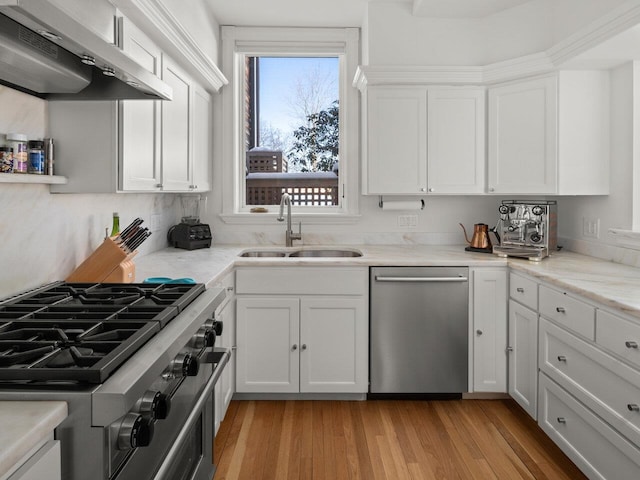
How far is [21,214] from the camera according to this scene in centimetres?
182

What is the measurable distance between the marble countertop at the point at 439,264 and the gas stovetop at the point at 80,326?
490 millimetres

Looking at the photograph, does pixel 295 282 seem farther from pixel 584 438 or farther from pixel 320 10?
pixel 320 10

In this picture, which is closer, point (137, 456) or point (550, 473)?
point (137, 456)

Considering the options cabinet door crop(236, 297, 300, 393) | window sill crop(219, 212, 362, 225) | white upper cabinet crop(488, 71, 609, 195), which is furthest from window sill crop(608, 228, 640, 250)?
cabinet door crop(236, 297, 300, 393)

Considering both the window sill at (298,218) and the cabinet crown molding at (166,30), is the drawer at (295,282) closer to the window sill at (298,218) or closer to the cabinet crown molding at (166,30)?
the window sill at (298,218)

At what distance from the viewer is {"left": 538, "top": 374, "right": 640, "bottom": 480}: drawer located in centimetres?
188

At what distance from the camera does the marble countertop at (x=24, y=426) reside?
74 centimetres

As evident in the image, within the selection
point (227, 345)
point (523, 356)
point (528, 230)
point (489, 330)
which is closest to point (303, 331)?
point (227, 345)

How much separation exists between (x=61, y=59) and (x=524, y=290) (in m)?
2.46

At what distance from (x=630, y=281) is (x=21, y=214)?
258 cm

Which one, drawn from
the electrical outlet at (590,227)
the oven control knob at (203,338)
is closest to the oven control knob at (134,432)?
the oven control knob at (203,338)

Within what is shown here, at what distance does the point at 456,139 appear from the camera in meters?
3.43

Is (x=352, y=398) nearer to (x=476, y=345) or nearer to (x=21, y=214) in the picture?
(x=476, y=345)

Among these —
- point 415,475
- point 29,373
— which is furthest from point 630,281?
point 29,373
